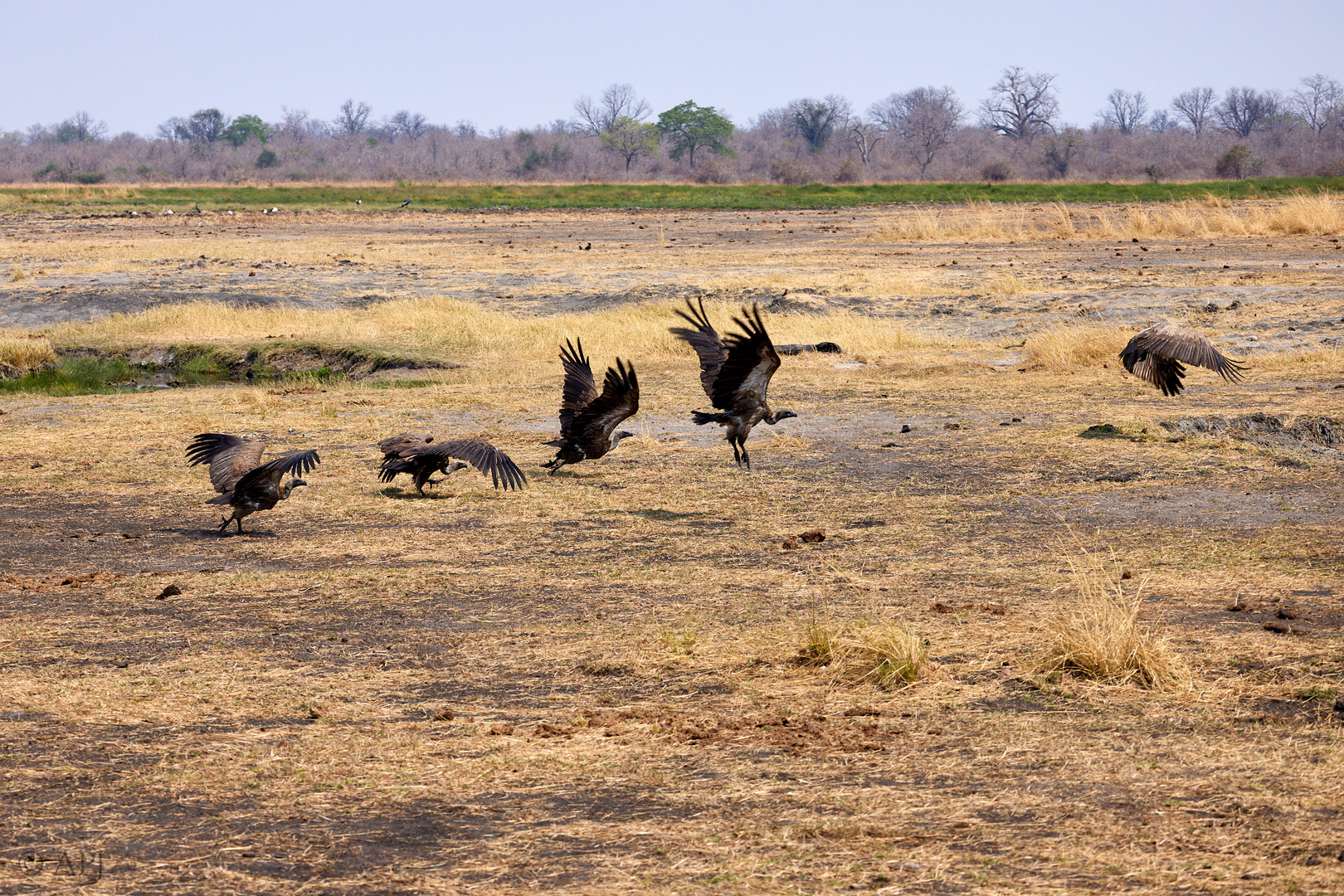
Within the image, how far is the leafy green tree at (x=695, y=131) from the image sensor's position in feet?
340

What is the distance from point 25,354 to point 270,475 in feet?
40.1

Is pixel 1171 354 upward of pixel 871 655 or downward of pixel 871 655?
upward

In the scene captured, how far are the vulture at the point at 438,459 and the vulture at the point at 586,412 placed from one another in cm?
56

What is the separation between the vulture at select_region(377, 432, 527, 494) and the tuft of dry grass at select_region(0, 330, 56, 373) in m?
10.4

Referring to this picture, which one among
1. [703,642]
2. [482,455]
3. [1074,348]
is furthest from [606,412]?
[1074,348]

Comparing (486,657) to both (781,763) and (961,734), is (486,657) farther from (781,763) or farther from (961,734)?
(961,734)

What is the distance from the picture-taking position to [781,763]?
15.9 feet

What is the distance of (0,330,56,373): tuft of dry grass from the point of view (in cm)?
1878

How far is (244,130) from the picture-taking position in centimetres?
12325

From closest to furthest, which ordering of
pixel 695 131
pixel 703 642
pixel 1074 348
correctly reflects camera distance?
pixel 703 642 < pixel 1074 348 < pixel 695 131

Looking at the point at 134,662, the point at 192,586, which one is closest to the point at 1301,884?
the point at 134,662

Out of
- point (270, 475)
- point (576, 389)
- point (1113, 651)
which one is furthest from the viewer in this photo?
point (576, 389)

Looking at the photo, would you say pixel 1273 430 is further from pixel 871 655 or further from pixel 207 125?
pixel 207 125

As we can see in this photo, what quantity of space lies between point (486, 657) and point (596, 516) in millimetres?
3502
